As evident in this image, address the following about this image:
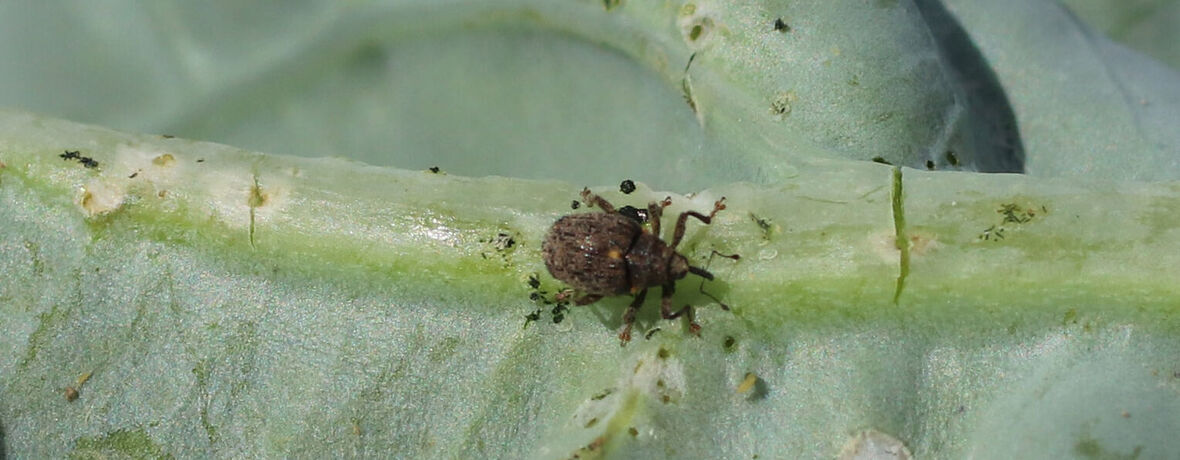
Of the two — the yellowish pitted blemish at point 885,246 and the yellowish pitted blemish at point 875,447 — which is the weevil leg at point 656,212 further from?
the yellowish pitted blemish at point 875,447

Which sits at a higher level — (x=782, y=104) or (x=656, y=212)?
(x=782, y=104)

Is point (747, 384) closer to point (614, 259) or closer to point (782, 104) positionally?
point (614, 259)

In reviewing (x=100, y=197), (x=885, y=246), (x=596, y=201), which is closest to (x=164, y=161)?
(x=100, y=197)

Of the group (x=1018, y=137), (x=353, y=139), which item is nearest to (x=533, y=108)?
(x=353, y=139)

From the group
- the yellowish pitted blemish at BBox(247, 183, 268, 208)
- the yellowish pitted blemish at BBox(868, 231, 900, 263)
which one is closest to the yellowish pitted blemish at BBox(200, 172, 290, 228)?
the yellowish pitted blemish at BBox(247, 183, 268, 208)

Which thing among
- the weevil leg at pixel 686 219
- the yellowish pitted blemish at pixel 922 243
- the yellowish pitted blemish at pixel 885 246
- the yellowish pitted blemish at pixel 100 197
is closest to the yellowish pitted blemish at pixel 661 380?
the weevil leg at pixel 686 219

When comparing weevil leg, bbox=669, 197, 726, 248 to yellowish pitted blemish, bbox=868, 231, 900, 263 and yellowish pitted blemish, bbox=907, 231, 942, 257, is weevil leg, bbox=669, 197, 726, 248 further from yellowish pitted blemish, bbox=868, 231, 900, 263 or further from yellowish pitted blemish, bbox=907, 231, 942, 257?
yellowish pitted blemish, bbox=907, 231, 942, 257
